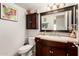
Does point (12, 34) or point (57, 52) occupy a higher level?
point (12, 34)

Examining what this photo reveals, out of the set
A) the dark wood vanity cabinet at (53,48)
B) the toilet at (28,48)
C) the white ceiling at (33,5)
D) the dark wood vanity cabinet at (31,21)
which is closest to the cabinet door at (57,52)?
the dark wood vanity cabinet at (53,48)

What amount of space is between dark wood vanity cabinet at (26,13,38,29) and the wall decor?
18 centimetres

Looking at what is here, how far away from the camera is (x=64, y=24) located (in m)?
1.23

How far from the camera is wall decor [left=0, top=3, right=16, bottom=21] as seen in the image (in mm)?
1135

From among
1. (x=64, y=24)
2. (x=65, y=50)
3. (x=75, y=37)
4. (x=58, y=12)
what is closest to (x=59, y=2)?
(x=58, y=12)

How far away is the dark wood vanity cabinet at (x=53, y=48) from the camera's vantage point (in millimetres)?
1145

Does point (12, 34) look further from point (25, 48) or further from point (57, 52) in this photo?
point (57, 52)

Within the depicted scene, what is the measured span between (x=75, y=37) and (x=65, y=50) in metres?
0.20

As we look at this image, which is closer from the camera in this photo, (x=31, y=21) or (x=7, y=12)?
(x=7, y=12)

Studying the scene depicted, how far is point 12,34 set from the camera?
3.99 ft

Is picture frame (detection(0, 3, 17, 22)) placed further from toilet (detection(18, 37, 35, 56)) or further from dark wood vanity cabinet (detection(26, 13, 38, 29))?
toilet (detection(18, 37, 35, 56))

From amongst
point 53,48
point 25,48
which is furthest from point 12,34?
point 53,48

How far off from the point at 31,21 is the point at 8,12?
12.3 inches

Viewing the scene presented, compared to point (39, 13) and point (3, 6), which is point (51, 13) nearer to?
point (39, 13)
